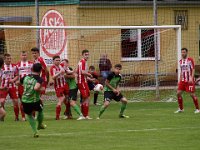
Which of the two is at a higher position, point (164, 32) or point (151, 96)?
point (164, 32)

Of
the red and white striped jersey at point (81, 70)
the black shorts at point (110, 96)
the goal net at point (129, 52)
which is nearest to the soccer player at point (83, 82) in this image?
the red and white striped jersey at point (81, 70)

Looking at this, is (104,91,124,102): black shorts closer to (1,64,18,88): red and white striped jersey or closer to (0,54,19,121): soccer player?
(0,54,19,121): soccer player

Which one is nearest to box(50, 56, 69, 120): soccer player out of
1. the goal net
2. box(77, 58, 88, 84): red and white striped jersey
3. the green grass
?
box(77, 58, 88, 84): red and white striped jersey

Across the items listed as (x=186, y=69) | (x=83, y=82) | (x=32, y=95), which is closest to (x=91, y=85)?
(x=186, y=69)

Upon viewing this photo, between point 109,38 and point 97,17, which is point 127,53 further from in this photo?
A: point 97,17

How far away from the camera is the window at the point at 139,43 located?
32719mm

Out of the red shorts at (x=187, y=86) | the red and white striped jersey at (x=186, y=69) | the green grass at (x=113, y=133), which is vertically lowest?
the green grass at (x=113, y=133)

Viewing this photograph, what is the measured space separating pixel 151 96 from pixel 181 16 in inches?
402

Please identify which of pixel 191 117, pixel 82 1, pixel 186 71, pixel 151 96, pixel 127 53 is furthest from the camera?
pixel 82 1

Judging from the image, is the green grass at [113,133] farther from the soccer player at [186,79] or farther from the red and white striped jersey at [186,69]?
the red and white striped jersey at [186,69]

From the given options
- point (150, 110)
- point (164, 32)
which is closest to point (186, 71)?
point (150, 110)

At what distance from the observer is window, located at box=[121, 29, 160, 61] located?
32719 mm

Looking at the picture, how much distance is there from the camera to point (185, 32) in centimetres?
4134

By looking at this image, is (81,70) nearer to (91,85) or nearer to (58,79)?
(58,79)
